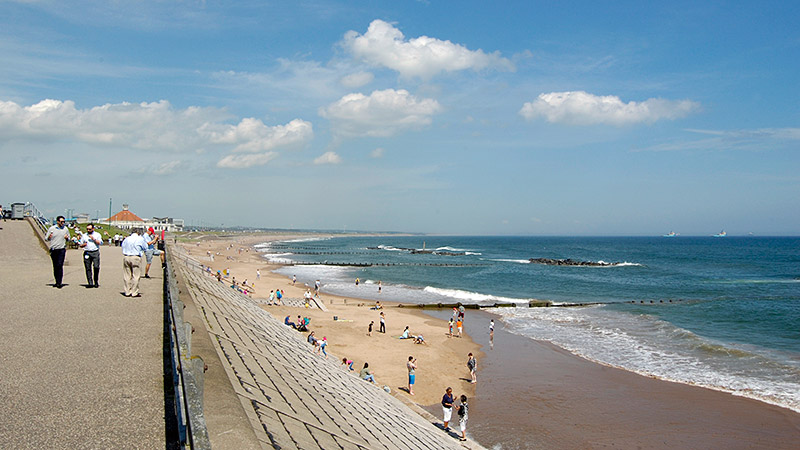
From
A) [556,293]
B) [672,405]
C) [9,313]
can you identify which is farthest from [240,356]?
[556,293]

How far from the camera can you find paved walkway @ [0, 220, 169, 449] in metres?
4.19

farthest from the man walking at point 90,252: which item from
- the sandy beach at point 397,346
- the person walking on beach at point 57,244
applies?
the sandy beach at point 397,346

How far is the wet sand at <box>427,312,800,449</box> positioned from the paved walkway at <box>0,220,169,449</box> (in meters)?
9.59

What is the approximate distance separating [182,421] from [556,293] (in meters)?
46.1

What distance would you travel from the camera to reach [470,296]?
4259cm

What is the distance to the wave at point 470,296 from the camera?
131ft

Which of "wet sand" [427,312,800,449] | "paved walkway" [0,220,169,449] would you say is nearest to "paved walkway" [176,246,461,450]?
"paved walkway" [0,220,169,449]

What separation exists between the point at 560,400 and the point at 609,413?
1618mm

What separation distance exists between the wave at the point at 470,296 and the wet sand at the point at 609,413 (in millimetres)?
19603

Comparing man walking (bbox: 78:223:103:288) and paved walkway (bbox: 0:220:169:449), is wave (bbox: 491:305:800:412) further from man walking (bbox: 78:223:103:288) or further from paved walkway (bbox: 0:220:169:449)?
man walking (bbox: 78:223:103:288)

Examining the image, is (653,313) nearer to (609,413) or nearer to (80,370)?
(609,413)

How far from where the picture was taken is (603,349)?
928 inches

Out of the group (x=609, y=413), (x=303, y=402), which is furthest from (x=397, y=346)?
(x=303, y=402)

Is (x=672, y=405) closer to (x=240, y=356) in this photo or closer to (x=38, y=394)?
(x=240, y=356)
